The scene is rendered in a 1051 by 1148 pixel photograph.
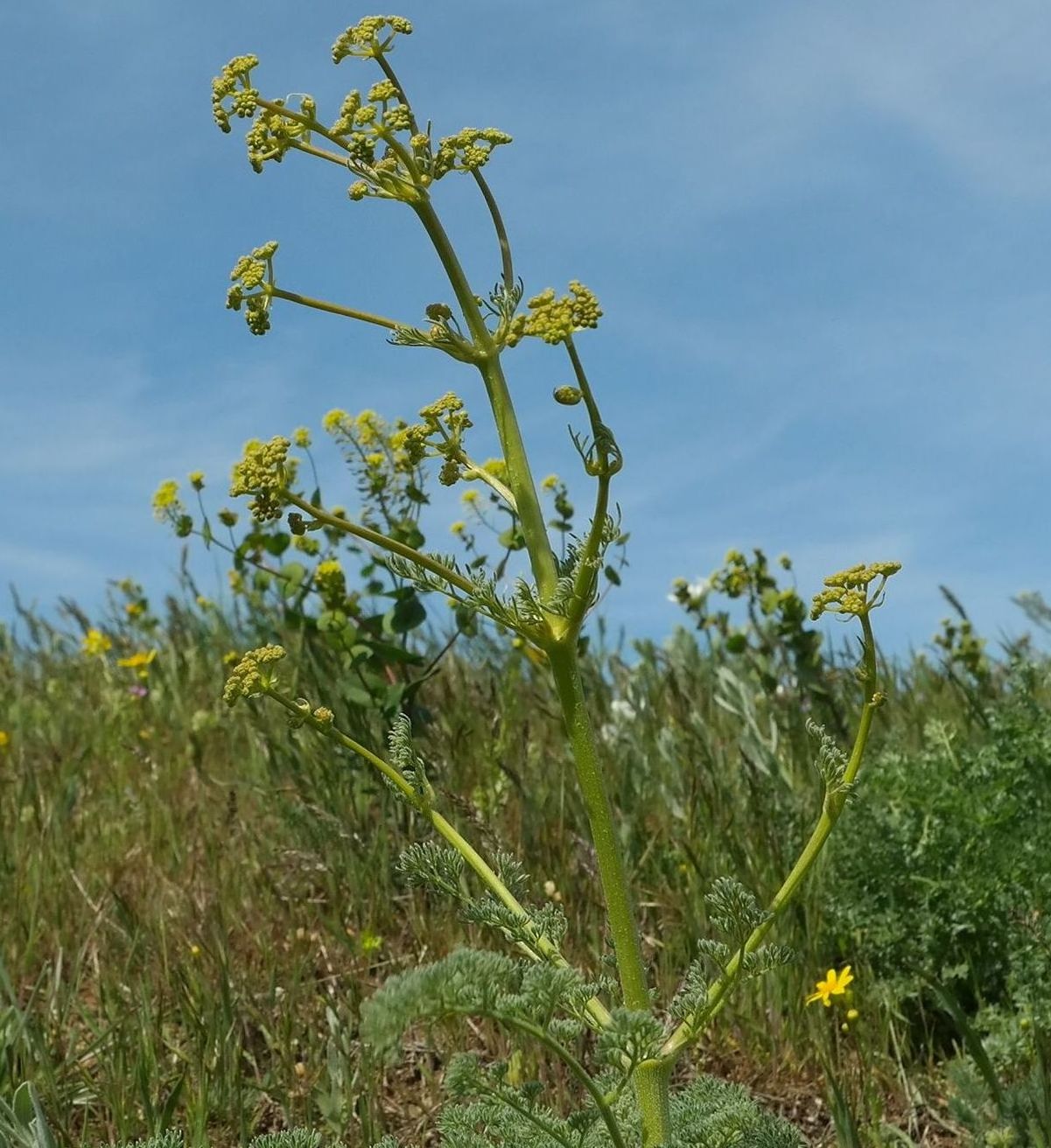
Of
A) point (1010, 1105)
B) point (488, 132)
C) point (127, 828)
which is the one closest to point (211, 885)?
point (127, 828)

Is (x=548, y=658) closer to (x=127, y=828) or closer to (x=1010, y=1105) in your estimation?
(x=1010, y=1105)

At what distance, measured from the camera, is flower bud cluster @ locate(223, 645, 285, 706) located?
2.74 meters

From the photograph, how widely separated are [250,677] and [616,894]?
31.8 inches

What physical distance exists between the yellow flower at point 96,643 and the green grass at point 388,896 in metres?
2.07

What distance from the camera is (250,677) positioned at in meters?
2.74

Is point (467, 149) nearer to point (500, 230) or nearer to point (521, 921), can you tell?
point (500, 230)

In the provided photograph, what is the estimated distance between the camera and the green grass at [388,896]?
3.56 m

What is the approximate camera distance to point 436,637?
298 inches

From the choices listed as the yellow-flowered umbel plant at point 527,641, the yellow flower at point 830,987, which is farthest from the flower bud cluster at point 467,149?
the yellow flower at point 830,987

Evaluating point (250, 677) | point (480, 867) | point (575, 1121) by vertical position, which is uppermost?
point (250, 677)

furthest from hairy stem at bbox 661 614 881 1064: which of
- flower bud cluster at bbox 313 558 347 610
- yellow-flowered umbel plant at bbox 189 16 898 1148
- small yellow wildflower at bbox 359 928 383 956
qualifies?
flower bud cluster at bbox 313 558 347 610

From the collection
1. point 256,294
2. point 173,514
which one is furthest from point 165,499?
point 256,294

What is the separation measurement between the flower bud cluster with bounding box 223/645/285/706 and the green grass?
103 cm

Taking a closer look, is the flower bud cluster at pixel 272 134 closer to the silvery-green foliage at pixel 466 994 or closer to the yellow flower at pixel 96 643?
the silvery-green foliage at pixel 466 994
